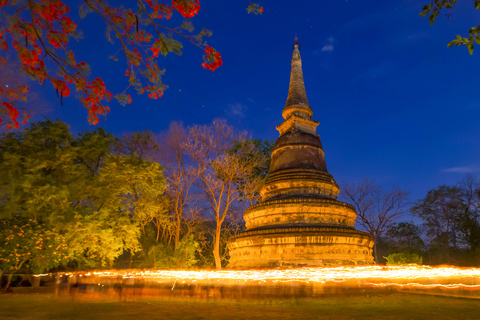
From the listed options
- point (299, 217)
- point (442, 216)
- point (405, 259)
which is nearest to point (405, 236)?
point (442, 216)

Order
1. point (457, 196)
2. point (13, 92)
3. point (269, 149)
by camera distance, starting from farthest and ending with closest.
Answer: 1. point (457, 196)
2. point (269, 149)
3. point (13, 92)

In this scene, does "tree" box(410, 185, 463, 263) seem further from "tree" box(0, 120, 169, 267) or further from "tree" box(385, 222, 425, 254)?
"tree" box(0, 120, 169, 267)

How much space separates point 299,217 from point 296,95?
9.84m

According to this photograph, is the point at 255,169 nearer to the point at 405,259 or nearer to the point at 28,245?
the point at 405,259

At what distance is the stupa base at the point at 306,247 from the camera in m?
15.5

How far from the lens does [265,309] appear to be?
6.83 meters

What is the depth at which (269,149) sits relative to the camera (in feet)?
108

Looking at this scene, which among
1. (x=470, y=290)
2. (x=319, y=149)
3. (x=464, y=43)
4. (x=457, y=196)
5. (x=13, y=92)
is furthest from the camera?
(x=457, y=196)

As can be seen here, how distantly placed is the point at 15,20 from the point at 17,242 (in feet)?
34.6

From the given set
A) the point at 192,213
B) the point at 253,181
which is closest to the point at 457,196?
the point at 253,181

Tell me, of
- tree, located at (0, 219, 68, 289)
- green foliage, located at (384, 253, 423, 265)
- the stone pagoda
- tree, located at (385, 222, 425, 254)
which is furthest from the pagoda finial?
tree, located at (385, 222, 425, 254)

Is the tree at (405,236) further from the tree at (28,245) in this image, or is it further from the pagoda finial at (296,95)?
the tree at (28,245)

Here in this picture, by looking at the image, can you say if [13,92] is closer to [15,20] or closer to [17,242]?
[15,20]

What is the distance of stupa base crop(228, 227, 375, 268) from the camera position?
51.0 feet
